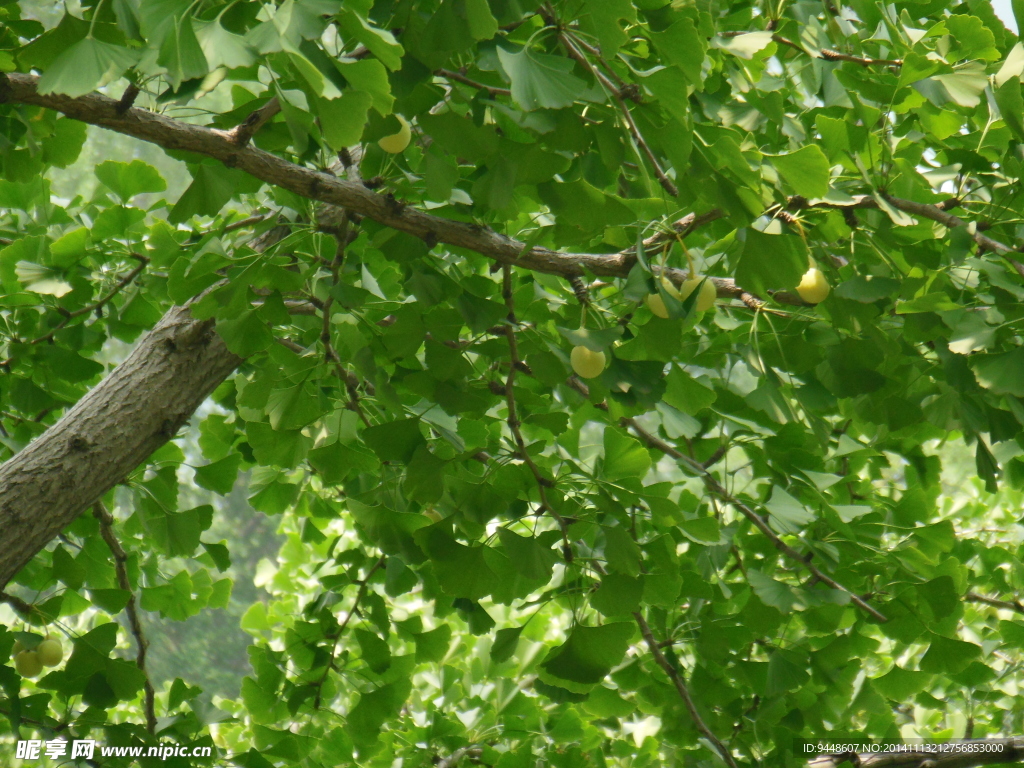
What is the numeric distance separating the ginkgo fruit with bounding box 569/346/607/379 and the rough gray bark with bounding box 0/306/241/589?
1.94ft

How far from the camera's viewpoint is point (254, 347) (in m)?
1.04

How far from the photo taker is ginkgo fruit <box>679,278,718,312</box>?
0.87m

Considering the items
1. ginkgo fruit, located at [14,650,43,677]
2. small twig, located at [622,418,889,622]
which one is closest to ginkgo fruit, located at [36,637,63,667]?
ginkgo fruit, located at [14,650,43,677]

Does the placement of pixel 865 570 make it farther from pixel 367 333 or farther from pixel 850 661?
pixel 367 333

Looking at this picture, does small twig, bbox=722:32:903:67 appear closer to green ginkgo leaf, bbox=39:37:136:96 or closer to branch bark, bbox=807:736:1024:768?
green ginkgo leaf, bbox=39:37:136:96

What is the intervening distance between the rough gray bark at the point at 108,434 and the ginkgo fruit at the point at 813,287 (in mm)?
795

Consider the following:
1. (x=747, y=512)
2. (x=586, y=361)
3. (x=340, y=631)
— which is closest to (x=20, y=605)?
(x=340, y=631)

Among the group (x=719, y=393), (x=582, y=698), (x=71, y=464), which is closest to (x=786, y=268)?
(x=719, y=393)

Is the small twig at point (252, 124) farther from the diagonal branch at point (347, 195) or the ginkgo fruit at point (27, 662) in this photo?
the ginkgo fruit at point (27, 662)

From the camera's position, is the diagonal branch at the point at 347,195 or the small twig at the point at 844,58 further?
the small twig at the point at 844,58

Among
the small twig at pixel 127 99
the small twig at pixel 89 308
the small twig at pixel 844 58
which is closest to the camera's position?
the small twig at pixel 127 99

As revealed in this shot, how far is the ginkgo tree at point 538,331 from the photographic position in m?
0.73

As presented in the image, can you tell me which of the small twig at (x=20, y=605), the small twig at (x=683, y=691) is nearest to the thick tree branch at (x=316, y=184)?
the small twig at (x=683, y=691)

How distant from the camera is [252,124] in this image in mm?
854
